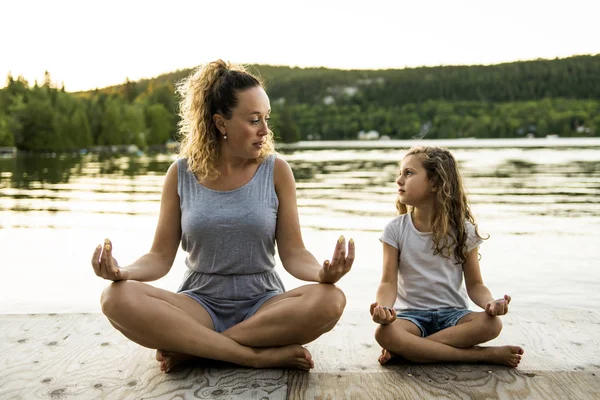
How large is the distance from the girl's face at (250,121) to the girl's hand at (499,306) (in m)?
1.48

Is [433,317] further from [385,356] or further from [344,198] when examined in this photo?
[344,198]

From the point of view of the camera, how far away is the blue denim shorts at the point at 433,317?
12.6 feet

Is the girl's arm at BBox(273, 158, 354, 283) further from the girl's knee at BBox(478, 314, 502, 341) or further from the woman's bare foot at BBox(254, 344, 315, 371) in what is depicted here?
the girl's knee at BBox(478, 314, 502, 341)

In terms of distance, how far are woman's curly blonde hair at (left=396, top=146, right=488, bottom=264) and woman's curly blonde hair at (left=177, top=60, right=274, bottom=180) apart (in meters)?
0.93

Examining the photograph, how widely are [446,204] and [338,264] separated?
3.17 ft

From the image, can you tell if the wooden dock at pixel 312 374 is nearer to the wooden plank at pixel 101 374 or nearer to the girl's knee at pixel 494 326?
the wooden plank at pixel 101 374

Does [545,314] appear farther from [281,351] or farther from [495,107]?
[495,107]

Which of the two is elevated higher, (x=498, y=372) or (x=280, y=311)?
(x=280, y=311)

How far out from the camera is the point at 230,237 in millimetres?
3744

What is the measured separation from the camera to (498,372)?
3561 mm

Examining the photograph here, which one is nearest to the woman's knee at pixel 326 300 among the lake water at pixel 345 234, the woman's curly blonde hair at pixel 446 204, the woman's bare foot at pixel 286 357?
the woman's bare foot at pixel 286 357

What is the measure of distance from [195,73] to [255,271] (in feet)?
3.90

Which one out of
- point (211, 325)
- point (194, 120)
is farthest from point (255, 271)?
point (194, 120)

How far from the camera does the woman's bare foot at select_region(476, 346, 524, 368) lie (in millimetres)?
Result: 3596
